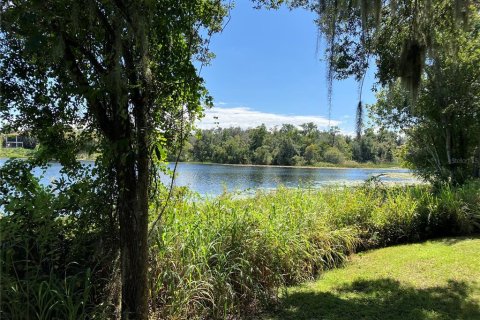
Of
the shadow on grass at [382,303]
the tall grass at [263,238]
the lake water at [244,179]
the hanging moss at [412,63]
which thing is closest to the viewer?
the tall grass at [263,238]

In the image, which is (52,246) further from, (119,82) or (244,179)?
(244,179)

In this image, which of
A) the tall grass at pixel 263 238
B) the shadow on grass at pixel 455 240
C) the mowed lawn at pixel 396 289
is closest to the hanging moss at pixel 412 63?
→ the tall grass at pixel 263 238

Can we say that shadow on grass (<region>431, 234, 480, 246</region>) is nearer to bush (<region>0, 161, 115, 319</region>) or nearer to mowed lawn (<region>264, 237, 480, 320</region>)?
mowed lawn (<region>264, 237, 480, 320</region>)

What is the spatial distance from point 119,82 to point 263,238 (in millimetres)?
2875

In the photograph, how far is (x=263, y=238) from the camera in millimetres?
4473

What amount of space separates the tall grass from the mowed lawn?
306mm

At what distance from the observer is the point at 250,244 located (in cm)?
430

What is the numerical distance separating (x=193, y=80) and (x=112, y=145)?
2.43 feet

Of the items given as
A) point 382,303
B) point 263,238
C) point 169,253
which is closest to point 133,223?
point 169,253

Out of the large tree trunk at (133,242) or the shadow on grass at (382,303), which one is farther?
the shadow on grass at (382,303)

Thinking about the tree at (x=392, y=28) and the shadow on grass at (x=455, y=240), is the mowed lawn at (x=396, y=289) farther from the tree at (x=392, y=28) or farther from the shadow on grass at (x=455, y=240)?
the tree at (x=392, y=28)

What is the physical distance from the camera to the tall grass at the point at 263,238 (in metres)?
3.56

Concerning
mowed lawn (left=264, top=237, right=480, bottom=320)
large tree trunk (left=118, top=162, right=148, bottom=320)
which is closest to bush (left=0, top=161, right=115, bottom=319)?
large tree trunk (left=118, top=162, right=148, bottom=320)

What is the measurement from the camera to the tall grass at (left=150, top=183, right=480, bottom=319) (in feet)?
11.7
